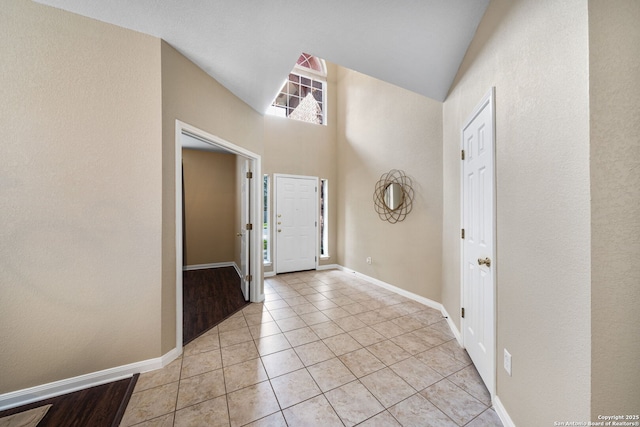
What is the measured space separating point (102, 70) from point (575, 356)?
3034 mm

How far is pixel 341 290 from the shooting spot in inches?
152

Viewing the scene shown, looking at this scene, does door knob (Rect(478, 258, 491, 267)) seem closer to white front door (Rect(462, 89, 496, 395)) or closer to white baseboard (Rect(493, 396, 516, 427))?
white front door (Rect(462, 89, 496, 395))

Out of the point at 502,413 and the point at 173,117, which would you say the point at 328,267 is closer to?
the point at 502,413

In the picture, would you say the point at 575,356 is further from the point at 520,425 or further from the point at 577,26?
the point at 577,26

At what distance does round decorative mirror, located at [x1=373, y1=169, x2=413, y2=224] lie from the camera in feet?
11.7

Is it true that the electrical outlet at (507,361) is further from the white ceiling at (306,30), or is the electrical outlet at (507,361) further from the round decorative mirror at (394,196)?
the round decorative mirror at (394,196)

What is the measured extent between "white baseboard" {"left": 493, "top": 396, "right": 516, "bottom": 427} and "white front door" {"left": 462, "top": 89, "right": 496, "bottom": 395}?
5 cm

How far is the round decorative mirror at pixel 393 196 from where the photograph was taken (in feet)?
11.7

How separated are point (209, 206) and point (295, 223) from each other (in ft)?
7.11

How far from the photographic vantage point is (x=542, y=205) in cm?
109

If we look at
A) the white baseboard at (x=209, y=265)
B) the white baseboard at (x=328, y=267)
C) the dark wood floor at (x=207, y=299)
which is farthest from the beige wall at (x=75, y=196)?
the white baseboard at (x=209, y=265)

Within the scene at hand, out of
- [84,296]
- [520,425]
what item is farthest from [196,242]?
[520,425]

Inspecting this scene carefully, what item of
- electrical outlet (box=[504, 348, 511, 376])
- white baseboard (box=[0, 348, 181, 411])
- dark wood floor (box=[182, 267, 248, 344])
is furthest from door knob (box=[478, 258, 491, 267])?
dark wood floor (box=[182, 267, 248, 344])

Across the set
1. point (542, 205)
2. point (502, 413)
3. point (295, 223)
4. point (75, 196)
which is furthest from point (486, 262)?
point (295, 223)
